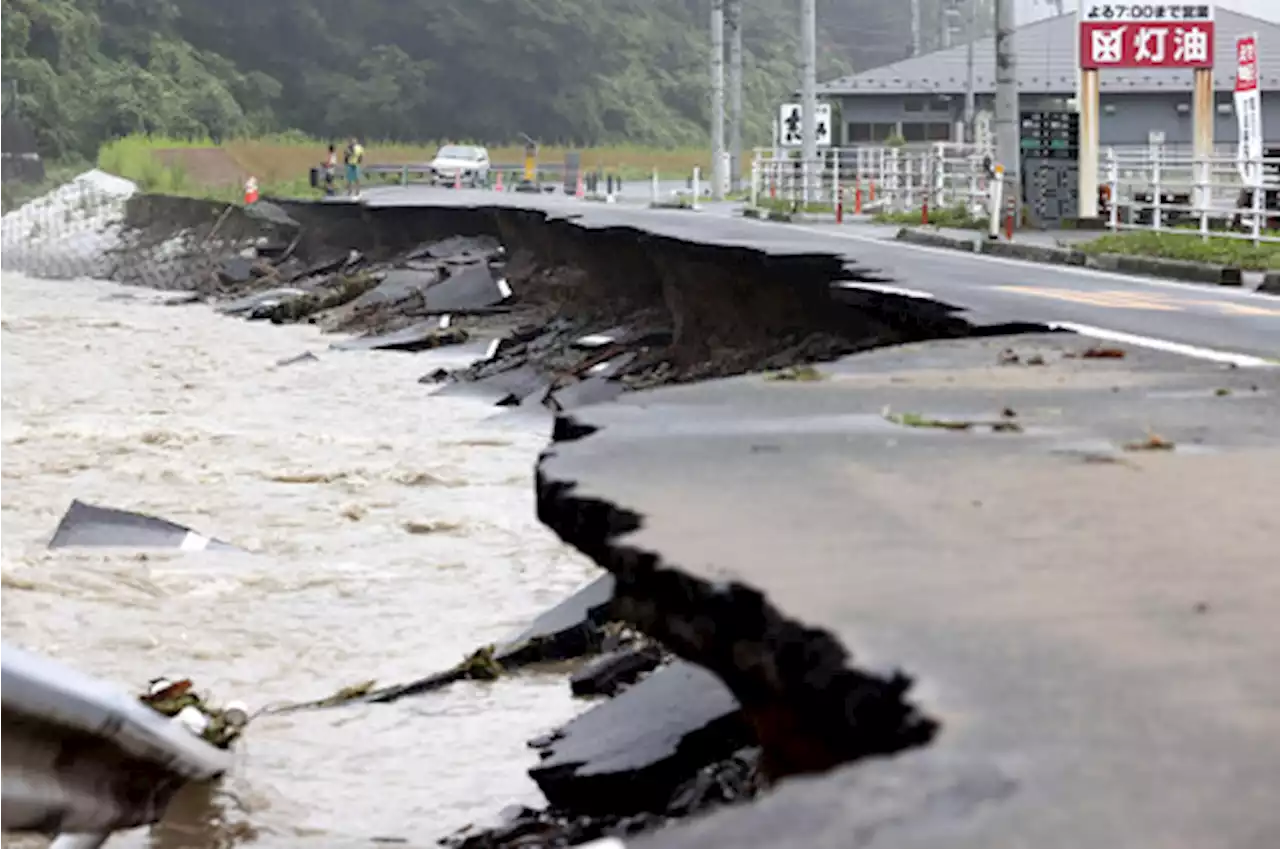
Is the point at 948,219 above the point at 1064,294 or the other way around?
above

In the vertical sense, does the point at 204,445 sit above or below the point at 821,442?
below

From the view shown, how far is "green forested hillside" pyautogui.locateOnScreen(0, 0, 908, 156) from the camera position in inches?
2921

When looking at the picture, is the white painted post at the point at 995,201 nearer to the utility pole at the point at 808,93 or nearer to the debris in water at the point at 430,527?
the utility pole at the point at 808,93

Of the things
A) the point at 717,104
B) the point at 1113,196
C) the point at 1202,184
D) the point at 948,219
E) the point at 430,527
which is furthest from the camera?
the point at 717,104

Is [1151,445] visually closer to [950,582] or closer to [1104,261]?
[950,582]

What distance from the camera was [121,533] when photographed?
13.9 metres

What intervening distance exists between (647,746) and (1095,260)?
64.2ft

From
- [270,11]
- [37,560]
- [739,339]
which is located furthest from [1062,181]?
[270,11]

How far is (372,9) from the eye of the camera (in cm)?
9050

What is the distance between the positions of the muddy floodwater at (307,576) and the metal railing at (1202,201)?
9.17 m

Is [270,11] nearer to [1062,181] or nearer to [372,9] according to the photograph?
[372,9]

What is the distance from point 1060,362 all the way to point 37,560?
607cm

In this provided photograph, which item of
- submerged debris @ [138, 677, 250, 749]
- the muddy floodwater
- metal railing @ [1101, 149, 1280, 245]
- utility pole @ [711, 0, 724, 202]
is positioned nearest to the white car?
utility pole @ [711, 0, 724, 202]

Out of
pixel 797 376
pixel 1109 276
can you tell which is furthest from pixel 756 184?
pixel 797 376
